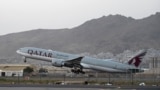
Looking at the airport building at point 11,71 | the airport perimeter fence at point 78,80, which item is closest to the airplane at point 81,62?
the airport perimeter fence at point 78,80

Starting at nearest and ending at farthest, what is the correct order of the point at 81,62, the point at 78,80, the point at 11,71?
the point at 78,80, the point at 81,62, the point at 11,71

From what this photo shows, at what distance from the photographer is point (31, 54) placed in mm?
71562

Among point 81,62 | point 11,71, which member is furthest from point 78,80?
point 11,71

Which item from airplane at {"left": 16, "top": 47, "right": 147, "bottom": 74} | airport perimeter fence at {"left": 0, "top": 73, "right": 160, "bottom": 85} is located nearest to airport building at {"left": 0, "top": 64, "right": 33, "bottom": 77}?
airplane at {"left": 16, "top": 47, "right": 147, "bottom": 74}

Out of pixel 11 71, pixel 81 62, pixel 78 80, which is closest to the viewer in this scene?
pixel 78 80

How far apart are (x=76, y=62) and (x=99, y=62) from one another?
4.77 m

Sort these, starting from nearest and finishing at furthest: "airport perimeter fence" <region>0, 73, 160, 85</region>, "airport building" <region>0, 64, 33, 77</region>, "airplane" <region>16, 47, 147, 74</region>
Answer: "airport perimeter fence" <region>0, 73, 160, 85</region>, "airplane" <region>16, 47, 147, 74</region>, "airport building" <region>0, 64, 33, 77</region>

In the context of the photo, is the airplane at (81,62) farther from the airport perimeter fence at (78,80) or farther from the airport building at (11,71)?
the airport building at (11,71)

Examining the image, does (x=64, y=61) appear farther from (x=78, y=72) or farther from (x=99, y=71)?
(x=99, y=71)

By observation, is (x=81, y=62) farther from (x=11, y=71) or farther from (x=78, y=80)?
(x=78, y=80)

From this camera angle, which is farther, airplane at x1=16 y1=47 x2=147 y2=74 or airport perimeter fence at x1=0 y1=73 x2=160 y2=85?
airplane at x1=16 y1=47 x2=147 y2=74

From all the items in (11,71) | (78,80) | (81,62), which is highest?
(81,62)

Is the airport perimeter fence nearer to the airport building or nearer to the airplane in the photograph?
the airplane

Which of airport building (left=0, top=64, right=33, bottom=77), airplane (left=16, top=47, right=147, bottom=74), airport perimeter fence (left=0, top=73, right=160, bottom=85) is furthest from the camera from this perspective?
airport building (left=0, top=64, right=33, bottom=77)
